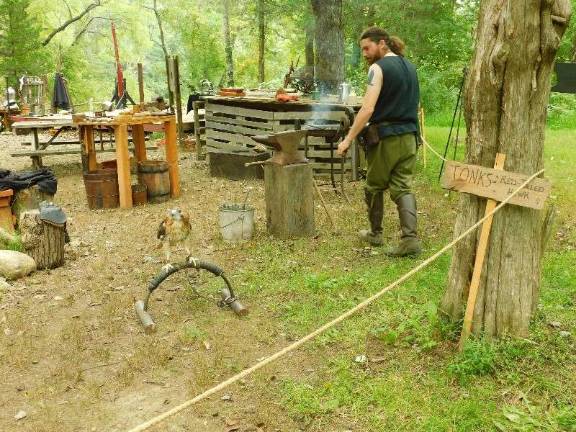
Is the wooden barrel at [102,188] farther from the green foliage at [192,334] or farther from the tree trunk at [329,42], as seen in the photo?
the tree trunk at [329,42]

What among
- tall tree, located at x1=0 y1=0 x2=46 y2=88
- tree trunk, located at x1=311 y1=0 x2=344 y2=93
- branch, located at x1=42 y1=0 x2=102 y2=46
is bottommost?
tree trunk, located at x1=311 y1=0 x2=344 y2=93

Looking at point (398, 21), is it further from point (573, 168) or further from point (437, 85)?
point (573, 168)

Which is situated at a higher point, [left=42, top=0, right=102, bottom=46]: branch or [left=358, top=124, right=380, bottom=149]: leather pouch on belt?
[left=42, top=0, right=102, bottom=46]: branch

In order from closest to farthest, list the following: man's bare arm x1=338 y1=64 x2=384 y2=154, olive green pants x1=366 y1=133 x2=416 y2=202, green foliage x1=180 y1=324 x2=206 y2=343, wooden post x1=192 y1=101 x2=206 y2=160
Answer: green foliage x1=180 y1=324 x2=206 y2=343, man's bare arm x1=338 y1=64 x2=384 y2=154, olive green pants x1=366 y1=133 x2=416 y2=202, wooden post x1=192 y1=101 x2=206 y2=160

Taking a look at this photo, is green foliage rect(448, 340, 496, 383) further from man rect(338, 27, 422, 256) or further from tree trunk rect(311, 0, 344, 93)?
tree trunk rect(311, 0, 344, 93)

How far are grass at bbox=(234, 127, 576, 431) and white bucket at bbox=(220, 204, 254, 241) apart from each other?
1056mm

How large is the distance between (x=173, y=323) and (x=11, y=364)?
49.5 inches

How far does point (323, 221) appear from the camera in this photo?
752 centimetres

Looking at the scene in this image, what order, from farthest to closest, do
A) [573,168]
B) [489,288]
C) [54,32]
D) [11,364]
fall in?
[54,32] → [573,168] → [11,364] → [489,288]

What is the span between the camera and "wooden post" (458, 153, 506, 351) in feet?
11.8

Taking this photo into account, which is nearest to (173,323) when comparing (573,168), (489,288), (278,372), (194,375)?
(194,375)

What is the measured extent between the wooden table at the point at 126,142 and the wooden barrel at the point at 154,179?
0.22m

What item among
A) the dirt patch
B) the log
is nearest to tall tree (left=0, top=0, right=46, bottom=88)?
the log

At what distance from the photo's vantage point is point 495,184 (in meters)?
3.59
